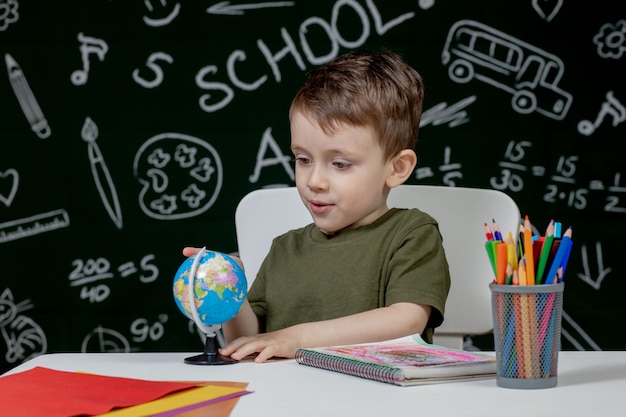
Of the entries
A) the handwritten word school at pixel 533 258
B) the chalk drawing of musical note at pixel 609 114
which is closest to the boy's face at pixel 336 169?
the handwritten word school at pixel 533 258

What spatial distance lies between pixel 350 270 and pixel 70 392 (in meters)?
0.69

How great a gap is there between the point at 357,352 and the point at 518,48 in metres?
1.60

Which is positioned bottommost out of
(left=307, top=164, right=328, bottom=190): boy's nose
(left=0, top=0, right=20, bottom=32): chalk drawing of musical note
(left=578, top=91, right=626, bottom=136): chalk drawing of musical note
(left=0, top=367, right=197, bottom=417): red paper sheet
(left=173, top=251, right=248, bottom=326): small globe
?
(left=0, top=367, right=197, bottom=417): red paper sheet

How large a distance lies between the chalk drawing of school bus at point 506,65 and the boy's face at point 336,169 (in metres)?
1.05

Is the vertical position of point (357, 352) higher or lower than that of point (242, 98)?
lower

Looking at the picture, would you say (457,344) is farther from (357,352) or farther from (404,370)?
(404,370)

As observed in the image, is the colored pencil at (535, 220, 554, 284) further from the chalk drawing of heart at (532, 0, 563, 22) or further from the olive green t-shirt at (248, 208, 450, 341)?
the chalk drawing of heart at (532, 0, 563, 22)

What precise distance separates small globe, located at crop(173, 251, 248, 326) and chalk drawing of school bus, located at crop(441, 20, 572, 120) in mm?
1481

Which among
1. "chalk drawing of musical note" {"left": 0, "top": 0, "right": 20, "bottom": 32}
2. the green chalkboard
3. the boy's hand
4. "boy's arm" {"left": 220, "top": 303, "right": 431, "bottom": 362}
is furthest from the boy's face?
"chalk drawing of musical note" {"left": 0, "top": 0, "right": 20, "bottom": 32}

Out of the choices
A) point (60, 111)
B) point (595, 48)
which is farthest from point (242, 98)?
point (595, 48)

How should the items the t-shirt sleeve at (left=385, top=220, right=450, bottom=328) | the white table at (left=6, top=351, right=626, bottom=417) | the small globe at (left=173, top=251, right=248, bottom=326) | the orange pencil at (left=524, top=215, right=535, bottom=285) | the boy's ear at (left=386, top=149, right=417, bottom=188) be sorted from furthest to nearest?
the boy's ear at (left=386, top=149, right=417, bottom=188)
the t-shirt sleeve at (left=385, top=220, right=450, bottom=328)
the small globe at (left=173, top=251, right=248, bottom=326)
the orange pencil at (left=524, top=215, right=535, bottom=285)
the white table at (left=6, top=351, right=626, bottom=417)

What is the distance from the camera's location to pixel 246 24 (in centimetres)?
242

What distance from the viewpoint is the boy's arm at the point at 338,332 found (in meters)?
1.12

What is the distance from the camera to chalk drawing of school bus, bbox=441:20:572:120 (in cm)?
241
